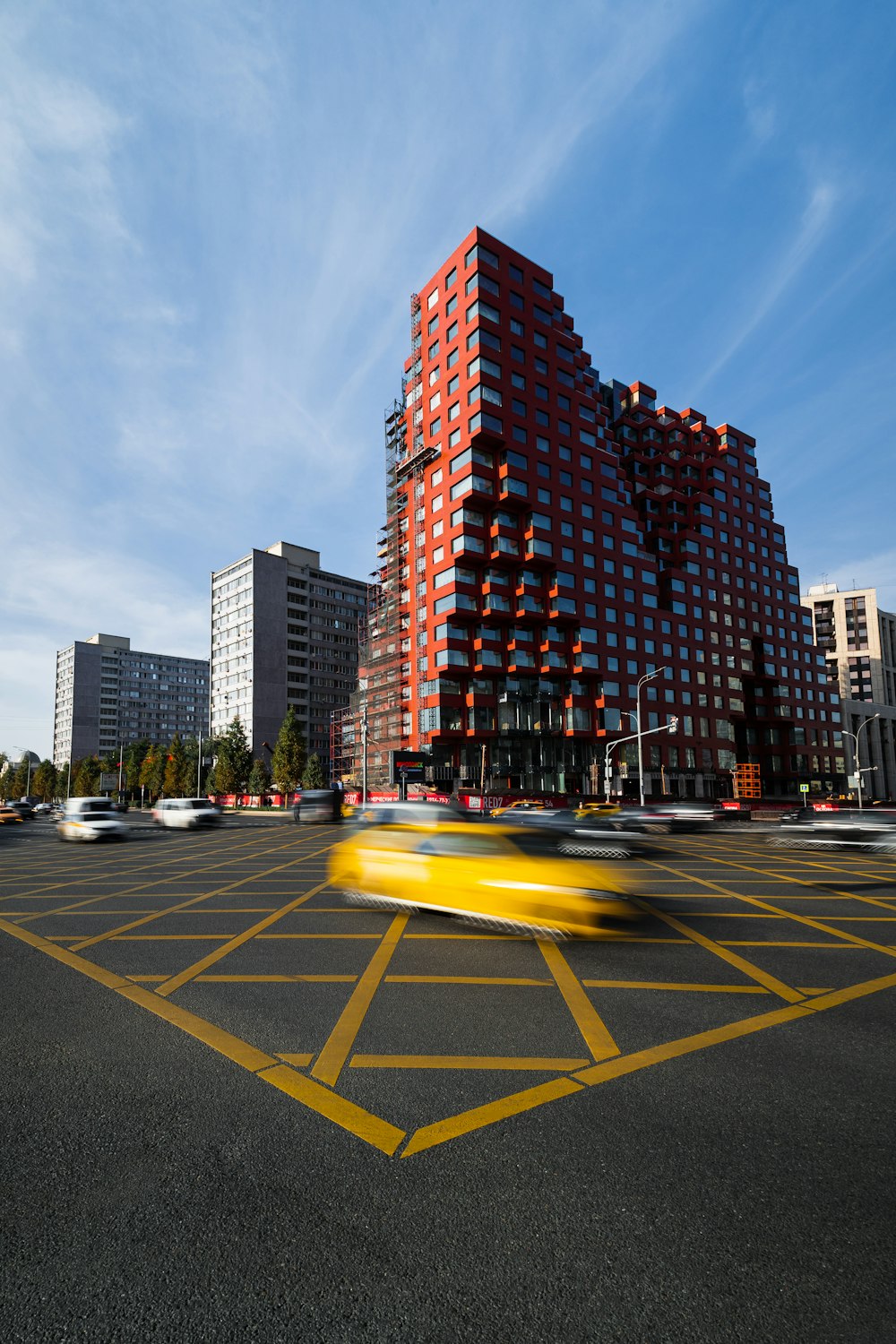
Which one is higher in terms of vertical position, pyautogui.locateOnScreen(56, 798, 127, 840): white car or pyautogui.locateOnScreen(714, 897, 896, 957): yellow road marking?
pyautogui.locateOnScreen(714, 897, 896, 957): yellow road marking

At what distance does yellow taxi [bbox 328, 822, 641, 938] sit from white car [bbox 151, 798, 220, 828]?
25349 mm

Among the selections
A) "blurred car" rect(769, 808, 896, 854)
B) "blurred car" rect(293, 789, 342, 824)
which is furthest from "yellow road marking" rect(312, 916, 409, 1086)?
"blurred car" rect(293, 789, 342, 824)

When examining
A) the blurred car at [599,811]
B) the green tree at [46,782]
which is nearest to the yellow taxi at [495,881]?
the blurred car at [599,811]

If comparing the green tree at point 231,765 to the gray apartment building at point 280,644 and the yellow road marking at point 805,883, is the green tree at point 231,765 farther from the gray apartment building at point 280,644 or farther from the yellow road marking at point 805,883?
the yellow road marking at point 805,883

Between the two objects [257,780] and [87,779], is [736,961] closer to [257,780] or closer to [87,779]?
[257,780]

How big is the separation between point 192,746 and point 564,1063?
314 feet

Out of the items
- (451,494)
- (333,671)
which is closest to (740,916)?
(451,494)

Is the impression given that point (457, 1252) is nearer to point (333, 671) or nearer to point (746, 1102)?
point (746, 1102)

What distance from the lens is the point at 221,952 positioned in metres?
7.58

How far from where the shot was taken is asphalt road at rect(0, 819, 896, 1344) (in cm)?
238

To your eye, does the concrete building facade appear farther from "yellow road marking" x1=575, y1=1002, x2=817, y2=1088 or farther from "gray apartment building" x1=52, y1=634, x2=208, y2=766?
"gray apartment building" x1=52, y1=634, x2=208, y2=766

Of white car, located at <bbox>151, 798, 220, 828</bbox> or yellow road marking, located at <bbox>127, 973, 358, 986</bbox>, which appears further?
white car, located at <bbox>151, 798, 220, 828</bbox>

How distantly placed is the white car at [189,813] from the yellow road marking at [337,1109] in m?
30.8

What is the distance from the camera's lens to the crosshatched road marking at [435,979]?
14.2 feet
